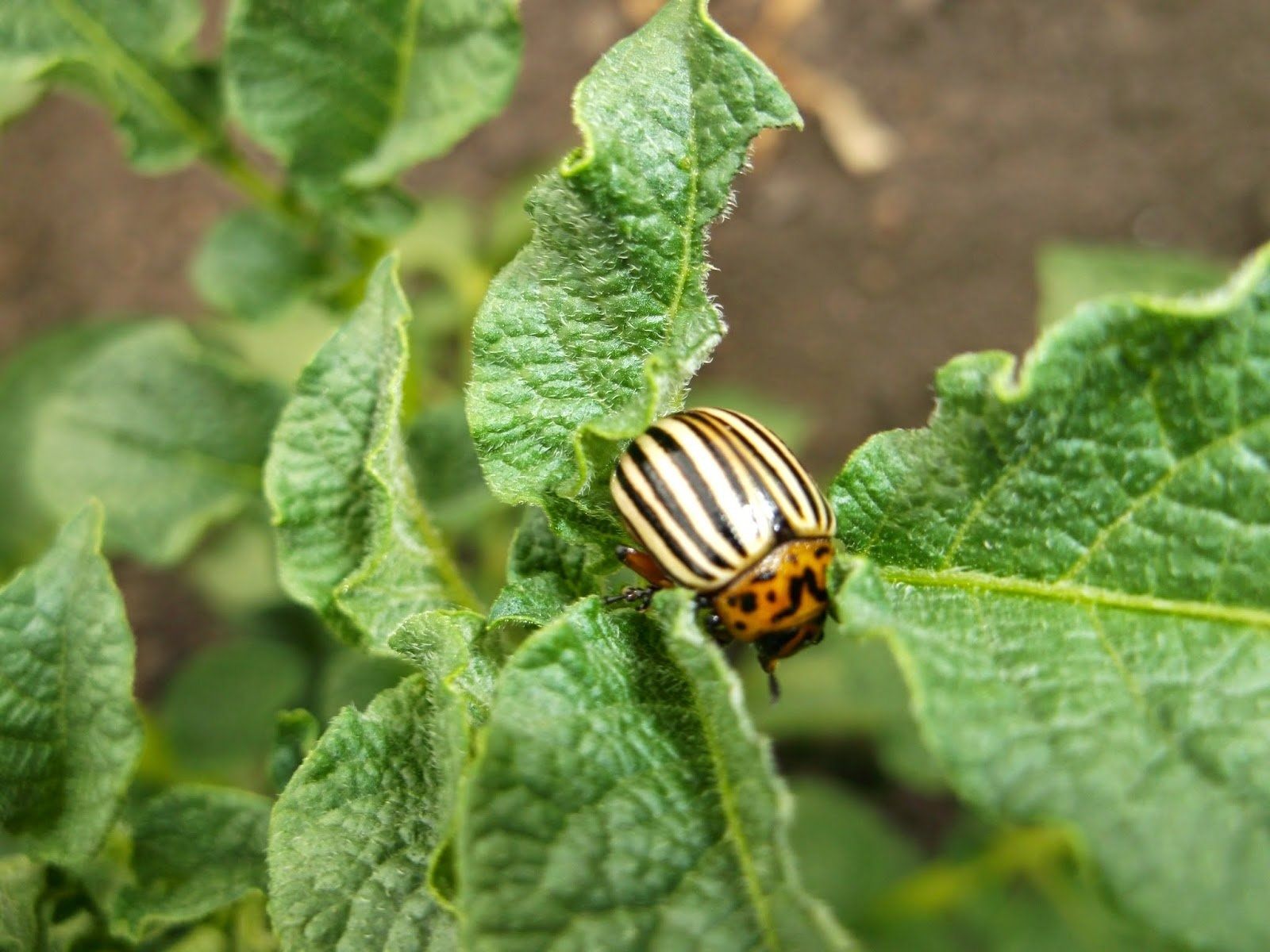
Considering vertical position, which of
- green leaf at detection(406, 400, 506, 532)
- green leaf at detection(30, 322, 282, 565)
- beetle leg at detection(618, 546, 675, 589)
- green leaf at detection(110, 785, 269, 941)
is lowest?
green leaf at detection(110, 785, 269, 941)

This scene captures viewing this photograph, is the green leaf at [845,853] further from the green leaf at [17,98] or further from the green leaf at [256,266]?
the green leaf at [17,98]

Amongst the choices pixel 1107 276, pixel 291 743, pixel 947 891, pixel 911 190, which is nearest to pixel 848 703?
pixel 947 891

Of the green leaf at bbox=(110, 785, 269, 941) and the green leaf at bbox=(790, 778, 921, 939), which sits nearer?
the green leaf at bbox=(110, 785, 269, 941)

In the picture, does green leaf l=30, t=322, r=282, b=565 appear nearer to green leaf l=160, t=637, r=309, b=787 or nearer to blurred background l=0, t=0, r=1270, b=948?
green leaf l=160, t=637, r=309, b=787

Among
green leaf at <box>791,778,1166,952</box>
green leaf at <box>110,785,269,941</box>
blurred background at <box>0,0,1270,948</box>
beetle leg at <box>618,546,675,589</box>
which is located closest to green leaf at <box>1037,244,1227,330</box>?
blurred background at <box>0,0,1270,948</box>

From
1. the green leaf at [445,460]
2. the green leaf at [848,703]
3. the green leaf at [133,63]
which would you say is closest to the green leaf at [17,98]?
the green leaf at [133,63]

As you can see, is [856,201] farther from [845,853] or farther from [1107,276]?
[845,853]

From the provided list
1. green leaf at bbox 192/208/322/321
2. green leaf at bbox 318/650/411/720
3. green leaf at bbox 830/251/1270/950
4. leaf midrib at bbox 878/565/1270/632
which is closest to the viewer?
green leaf at bbox 830/251/1270/950
